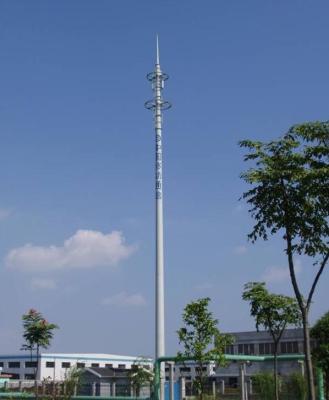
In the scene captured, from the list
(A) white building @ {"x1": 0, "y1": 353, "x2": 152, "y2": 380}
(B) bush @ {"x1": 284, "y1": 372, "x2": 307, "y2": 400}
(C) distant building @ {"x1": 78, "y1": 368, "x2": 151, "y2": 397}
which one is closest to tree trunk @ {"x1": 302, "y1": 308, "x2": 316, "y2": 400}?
(B) bush @ {"x1": 284, "y1": 372, "x2": 307, "y2": 400}

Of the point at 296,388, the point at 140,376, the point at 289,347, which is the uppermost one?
the point at 289,347

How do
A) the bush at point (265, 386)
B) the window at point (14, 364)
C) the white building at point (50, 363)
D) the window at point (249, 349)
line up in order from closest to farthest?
the bush at point (265, 386), the window at point (249, 349), the white building at point (50, 363), the window at point (14, 364)

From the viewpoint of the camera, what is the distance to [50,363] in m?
110

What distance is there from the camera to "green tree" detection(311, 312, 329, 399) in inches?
1086

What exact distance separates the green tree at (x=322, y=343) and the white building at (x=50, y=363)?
81524mm

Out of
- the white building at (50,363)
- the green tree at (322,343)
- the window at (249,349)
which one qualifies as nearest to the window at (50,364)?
the white building at (50,363)

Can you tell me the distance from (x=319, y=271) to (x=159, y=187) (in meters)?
26.6

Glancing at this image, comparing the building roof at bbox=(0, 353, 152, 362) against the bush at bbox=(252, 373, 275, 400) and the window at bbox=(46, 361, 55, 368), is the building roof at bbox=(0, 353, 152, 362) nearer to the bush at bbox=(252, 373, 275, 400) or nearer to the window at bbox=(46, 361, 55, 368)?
the window at bbox=(46, 361, 55, 368)

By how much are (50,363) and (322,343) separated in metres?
88.8

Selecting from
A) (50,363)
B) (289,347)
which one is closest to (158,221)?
(289,347)

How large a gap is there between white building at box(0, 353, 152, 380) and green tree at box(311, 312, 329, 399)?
81524mm

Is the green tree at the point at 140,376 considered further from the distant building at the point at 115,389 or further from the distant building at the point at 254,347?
the distant building at the point at 254,347

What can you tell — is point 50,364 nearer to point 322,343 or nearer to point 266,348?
point 266,348

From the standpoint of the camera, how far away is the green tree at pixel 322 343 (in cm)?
2758
